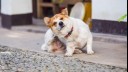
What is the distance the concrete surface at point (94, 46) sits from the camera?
684 cm

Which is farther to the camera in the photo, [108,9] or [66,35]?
[108,9]

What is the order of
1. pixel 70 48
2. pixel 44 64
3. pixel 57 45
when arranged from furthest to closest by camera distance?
1. pixel 57 45
2. pixel 70 48
3. pixel 44 64

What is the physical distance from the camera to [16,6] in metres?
11.0

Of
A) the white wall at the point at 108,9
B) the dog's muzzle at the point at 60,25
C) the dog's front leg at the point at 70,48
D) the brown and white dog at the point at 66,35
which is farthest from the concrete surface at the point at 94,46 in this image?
the dog's muzzle at the point at 60,25

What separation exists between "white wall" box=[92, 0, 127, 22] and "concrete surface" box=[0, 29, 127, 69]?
1.74ft

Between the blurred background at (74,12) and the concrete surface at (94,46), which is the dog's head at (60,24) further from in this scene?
the blurred background at (74,12)

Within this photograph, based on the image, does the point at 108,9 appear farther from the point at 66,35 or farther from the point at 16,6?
the point at 16,6

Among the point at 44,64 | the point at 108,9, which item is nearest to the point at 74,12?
the point at 108,9

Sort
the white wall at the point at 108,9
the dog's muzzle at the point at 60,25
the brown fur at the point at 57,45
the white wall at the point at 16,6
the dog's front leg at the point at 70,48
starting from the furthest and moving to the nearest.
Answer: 1. the white wall at the point at 16,6
2. the white wall at the point at 108,9
3. the brown fur at the point at 57,45
4. the dog's front leg at the point at 70,48
5. the dog's muzzle at the point at 60,25

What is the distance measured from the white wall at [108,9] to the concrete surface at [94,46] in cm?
53

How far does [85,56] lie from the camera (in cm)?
720

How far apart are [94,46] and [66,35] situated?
129cm

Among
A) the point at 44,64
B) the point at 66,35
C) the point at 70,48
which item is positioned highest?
the point at 66,35

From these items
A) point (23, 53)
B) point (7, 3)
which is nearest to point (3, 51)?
point (23, 53)
